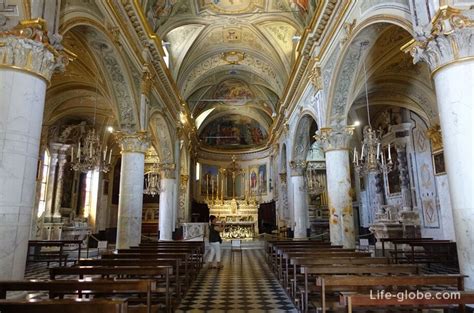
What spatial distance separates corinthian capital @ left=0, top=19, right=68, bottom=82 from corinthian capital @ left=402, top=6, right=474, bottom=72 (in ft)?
19.3

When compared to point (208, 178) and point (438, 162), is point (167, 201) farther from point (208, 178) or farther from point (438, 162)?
point (208, 178)

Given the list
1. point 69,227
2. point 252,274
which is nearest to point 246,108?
point 69,227

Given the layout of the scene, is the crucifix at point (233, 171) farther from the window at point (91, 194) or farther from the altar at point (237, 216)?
the window at point (91, 194)

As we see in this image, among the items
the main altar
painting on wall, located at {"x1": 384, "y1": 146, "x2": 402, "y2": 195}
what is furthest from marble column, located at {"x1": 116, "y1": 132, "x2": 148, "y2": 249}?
the main altar

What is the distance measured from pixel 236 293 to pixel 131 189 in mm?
5651

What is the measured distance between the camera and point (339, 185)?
9.94 meters

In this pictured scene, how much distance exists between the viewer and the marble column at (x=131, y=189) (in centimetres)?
1032

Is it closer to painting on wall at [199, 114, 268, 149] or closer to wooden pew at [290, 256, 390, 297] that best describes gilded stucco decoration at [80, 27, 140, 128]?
wooden pew at [290, 256, 390, 297]

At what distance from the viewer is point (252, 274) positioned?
9023 mm

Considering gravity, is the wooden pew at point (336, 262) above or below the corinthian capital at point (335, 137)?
below

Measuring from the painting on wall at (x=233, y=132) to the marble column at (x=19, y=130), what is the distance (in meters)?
25.2

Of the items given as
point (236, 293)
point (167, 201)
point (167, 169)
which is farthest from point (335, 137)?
point (167, 201)

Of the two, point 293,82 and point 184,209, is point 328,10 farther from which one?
point 184,209

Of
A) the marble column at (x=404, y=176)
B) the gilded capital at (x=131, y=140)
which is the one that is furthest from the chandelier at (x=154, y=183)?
the marble column at (x=404, y=176)
